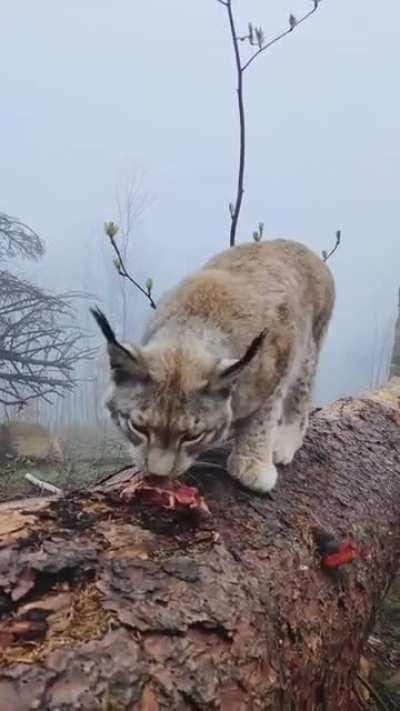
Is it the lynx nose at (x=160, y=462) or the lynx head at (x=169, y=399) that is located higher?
the lynx head at (x=169, y=399)

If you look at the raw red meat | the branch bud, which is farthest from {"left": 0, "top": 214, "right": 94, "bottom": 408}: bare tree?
the raw red meat

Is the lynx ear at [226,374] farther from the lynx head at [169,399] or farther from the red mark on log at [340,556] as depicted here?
the red mark on log at [340,556]

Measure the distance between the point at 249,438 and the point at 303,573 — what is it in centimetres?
51

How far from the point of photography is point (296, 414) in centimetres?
211

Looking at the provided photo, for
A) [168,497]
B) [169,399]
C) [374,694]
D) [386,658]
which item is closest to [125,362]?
[169,399]

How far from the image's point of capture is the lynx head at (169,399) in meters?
1.43

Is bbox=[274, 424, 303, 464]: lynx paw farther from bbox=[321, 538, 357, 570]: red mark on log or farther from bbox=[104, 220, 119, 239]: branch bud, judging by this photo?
bbox=[104, 220, 119, 239]: branch bud

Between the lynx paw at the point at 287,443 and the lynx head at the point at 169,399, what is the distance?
14.6 inches

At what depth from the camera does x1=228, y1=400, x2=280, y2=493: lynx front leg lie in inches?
61.1

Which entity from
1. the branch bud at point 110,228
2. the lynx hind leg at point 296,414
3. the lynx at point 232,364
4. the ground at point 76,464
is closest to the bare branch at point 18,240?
the ground at point 76,464

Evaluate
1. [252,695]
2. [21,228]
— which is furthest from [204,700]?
[21,228]

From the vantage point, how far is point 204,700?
36.4 inches

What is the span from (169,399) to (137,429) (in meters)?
0.09

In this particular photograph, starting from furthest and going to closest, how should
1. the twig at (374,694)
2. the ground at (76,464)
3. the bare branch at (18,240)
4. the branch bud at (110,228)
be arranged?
the bare branch at (18,240) → the ground at (76,464) → the branch bud at (110,228) → the twig at (374,694)
